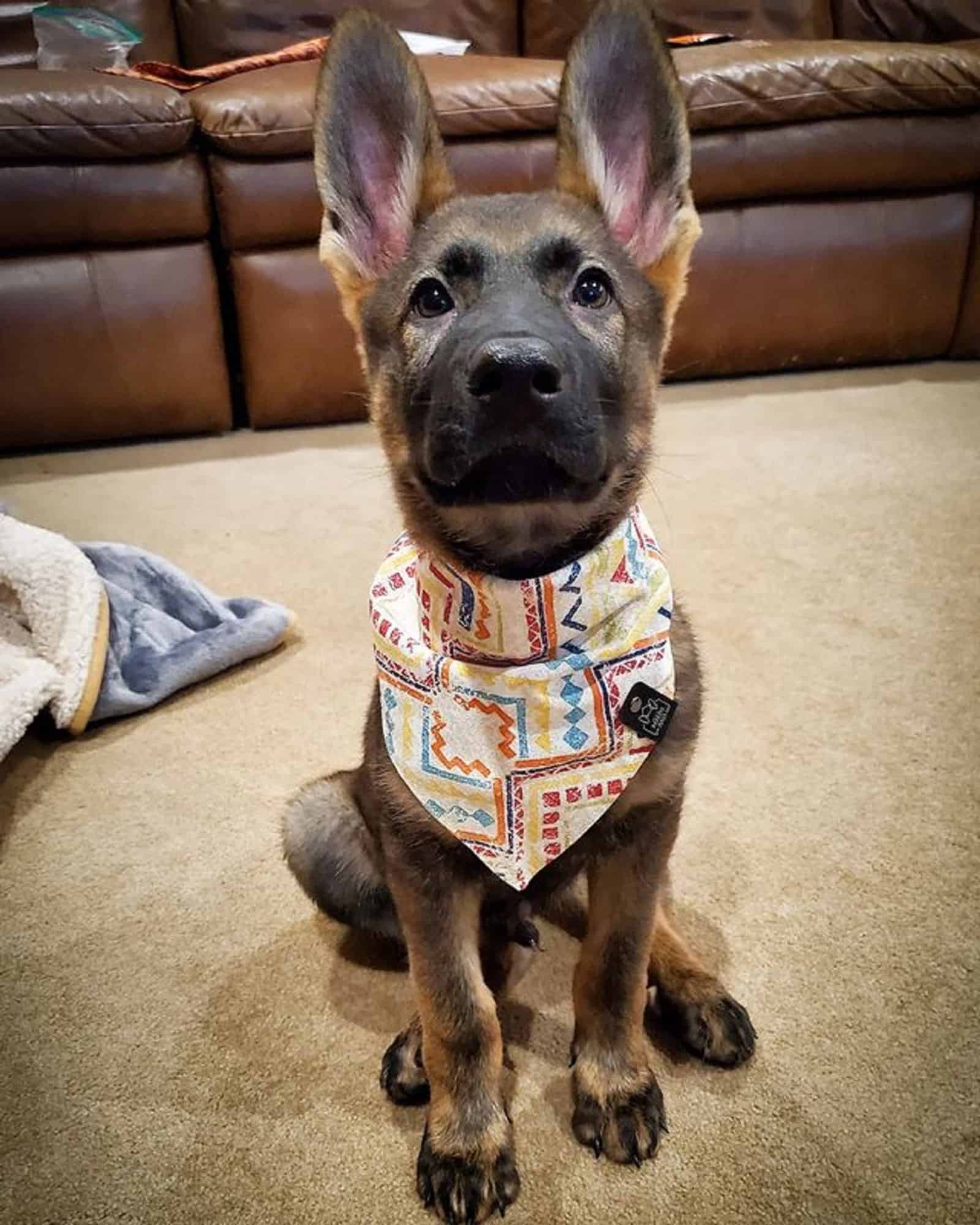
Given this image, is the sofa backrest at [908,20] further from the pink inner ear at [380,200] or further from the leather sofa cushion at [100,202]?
the pink inner ear at [380,200]

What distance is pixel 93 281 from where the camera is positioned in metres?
3.24

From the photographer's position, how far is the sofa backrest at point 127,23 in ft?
12.5

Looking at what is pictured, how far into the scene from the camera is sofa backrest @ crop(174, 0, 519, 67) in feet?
13.3

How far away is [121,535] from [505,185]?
5.62 feet

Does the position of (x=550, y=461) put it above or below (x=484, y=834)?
above

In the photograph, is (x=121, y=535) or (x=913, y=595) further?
(x=121, y=535)

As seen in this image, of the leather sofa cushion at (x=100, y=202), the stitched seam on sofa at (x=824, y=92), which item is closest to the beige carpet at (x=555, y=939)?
the leather sofa cushion at (x=100, y=202)

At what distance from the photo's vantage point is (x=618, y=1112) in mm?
1147

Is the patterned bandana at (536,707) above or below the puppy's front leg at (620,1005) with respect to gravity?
above

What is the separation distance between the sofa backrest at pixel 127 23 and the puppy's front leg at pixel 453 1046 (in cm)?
401

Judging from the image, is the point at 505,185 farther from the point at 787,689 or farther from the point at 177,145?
the point at 787,689

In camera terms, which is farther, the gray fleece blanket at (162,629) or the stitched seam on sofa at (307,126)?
the stitched seam on sofa at (307,126)

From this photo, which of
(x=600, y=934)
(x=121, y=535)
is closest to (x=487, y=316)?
(x=600, y=934)

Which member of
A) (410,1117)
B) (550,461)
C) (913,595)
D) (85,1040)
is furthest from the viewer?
(913,595)
